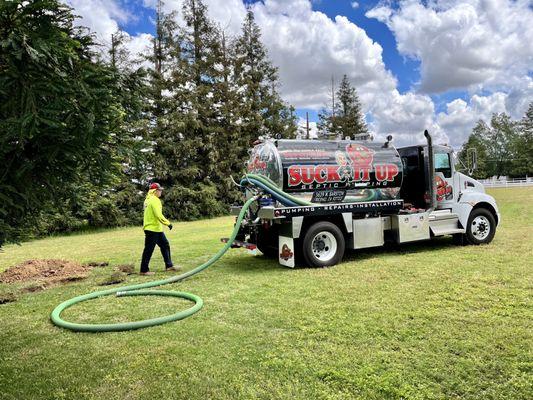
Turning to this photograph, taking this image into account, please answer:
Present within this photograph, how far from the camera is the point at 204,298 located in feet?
23.3

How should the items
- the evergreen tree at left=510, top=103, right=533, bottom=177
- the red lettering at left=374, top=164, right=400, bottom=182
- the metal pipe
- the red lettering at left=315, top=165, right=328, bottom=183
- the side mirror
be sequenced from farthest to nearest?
the evergreen tree at left=510, top=103, right=533, bottom=177 < the side mirror < the metal pipe < the red lettering at left=374, top=164, right=400, bottom=182 < the red lettering at left=315, top=165, right=328, bottom=183

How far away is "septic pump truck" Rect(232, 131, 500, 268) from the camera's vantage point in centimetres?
934

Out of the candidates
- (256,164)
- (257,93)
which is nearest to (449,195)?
(256,164)

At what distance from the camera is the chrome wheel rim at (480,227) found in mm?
11164

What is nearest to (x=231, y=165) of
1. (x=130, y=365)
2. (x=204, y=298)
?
(x=204, y=298)

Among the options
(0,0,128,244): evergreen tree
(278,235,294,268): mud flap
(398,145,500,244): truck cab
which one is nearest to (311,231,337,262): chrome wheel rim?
(278,235,294,268): mud flap

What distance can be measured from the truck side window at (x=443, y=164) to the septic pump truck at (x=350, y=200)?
0.09 feet

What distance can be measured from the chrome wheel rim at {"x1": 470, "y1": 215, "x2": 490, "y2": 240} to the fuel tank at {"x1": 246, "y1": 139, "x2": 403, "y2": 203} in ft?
7.56

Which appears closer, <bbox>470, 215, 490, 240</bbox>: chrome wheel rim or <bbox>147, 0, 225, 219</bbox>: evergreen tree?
<bbox>470, 215, 490, 240</bbox>: chrome wheel rim

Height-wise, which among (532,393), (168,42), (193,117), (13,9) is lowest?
(532,393)

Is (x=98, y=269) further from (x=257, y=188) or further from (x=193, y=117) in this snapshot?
(x=193, y=117)

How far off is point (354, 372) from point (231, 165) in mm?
29064

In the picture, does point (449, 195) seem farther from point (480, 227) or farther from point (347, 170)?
point (347, 170)

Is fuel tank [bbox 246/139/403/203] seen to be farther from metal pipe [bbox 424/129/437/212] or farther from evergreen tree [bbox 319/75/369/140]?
evergreen tree [bbox 319/75/369/140]
